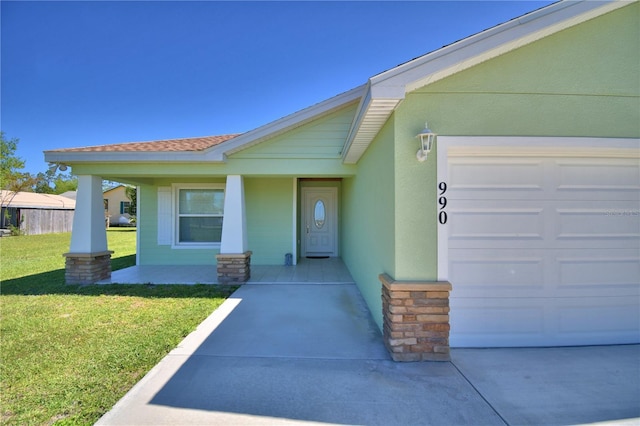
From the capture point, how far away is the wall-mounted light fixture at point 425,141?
294cm

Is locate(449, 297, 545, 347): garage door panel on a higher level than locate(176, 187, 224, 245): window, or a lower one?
lower

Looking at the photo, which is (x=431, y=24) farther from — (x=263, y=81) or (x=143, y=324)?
(x=143, y=324)

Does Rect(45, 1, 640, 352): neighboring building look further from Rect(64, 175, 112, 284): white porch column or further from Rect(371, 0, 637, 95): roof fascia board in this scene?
Rect(64, 175, 112, 284): white porch column

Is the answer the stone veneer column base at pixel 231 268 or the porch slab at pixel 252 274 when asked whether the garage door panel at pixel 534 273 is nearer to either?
the porch slab at pixel 252 274

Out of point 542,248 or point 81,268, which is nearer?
point 542,248

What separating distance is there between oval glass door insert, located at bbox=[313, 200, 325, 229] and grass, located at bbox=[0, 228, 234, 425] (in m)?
5.19

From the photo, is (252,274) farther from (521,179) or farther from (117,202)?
(117,202)

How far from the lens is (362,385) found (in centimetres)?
261

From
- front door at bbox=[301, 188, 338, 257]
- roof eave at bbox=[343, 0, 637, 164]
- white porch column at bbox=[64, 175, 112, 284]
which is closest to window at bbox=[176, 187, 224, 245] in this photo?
white porch column at bbox=[64, 175, 112, 284]

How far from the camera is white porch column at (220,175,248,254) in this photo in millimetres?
6559

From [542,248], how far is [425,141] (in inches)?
80.6

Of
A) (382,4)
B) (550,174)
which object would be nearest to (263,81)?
(382,4)

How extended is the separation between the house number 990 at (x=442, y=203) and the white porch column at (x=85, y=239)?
767cm

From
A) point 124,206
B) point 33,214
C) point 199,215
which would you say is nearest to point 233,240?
point 199,215
